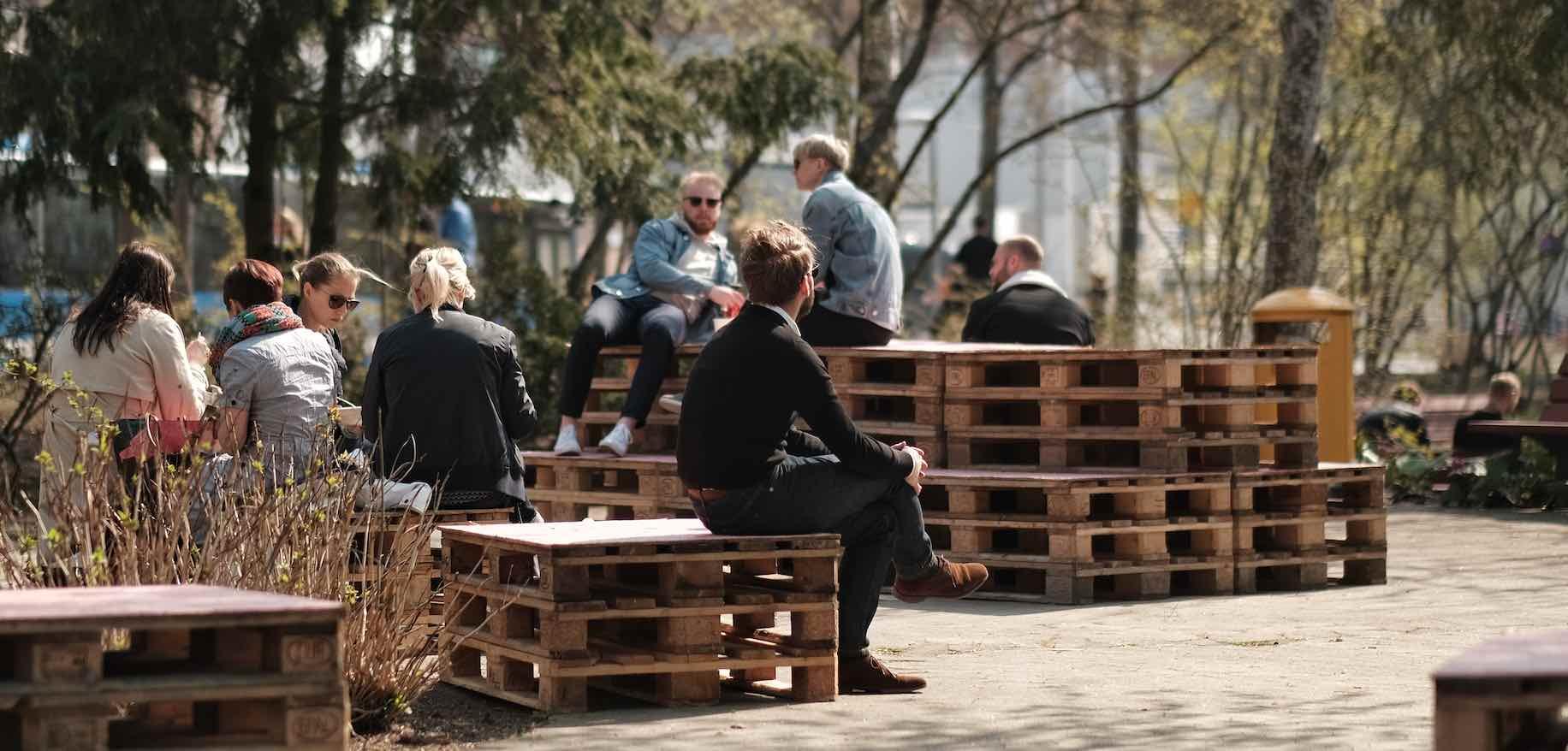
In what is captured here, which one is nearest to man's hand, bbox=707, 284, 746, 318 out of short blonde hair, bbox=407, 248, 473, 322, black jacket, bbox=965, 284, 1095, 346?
black jacket, bbox=965, 284, 1095, 346

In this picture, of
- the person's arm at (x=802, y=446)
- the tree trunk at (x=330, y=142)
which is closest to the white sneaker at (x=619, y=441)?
the person's arm at (x=802, y=446)

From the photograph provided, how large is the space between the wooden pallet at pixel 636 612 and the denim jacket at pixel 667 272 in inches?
150

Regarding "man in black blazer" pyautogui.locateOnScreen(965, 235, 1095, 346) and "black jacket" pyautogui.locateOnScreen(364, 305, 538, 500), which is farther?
"man in black blazer" pyautogui.locateOnScreen(965, 235, 1095, 346)

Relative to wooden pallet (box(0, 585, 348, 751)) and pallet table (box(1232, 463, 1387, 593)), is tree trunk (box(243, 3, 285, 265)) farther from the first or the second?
wooden pallet (box(0, 585, 348, 751))

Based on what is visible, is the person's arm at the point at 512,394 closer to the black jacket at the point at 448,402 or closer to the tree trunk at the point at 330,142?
the black jacket at the point at 448,402

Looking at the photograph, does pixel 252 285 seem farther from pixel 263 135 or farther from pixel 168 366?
pixel 263 135

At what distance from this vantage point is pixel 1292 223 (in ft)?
59.6

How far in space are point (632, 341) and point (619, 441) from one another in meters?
0.73

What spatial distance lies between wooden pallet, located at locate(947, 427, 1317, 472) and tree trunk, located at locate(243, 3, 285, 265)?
8386 mm

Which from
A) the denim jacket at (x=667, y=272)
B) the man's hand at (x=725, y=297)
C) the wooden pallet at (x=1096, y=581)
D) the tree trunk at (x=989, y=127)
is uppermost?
the tree trunk at (x=989, y=127)

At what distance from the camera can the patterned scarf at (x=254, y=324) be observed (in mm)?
8453

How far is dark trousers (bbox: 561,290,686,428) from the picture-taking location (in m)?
11.4

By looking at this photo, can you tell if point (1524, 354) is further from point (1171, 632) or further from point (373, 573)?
point (373, 573)

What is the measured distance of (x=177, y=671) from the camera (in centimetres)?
559
